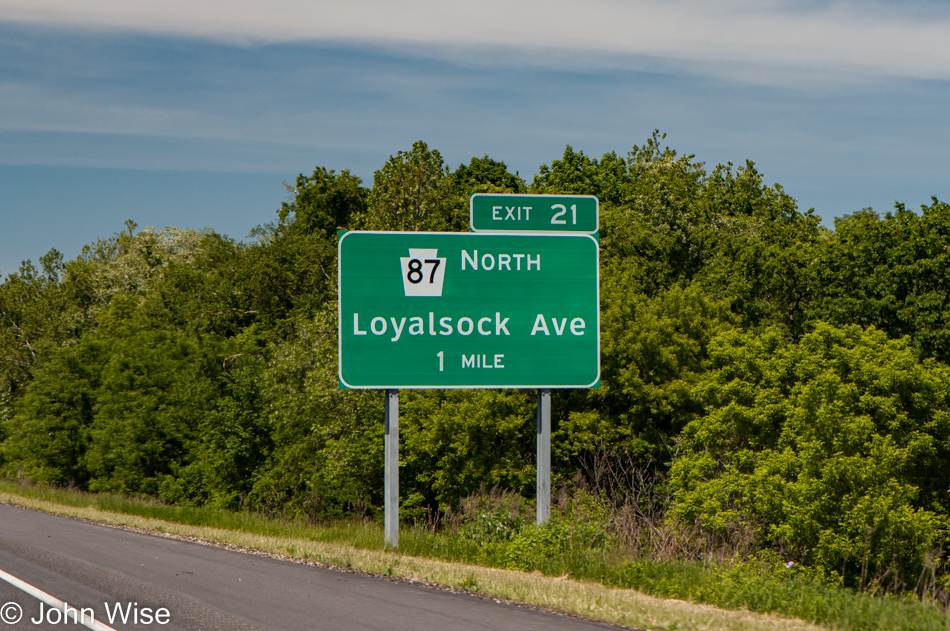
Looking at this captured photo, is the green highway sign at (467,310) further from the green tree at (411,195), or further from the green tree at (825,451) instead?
the green tree at (411,195)

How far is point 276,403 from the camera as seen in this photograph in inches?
1412

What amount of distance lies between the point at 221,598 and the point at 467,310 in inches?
254

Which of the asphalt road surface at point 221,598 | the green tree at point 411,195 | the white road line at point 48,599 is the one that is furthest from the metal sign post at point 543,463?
the green tree at point 411,195

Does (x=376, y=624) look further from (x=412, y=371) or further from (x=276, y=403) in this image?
(x=276, y=403)

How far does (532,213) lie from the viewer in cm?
1441

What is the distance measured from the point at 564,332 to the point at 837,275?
26.9 m

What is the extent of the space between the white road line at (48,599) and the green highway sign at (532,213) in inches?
321

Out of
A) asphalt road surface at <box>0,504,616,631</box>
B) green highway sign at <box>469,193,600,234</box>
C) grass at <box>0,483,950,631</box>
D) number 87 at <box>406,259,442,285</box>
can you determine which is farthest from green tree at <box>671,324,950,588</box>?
asphalt road surface at <box>0,504,616,631</box>

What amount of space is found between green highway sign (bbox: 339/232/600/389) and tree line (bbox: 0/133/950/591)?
137 inches

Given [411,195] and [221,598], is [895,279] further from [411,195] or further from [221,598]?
[221,598]

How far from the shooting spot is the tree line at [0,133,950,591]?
25.2m

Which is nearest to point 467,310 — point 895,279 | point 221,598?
point 221,598

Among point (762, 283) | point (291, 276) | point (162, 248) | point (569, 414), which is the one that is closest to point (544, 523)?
point (569, 414)

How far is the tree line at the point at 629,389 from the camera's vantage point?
82.7 feet
